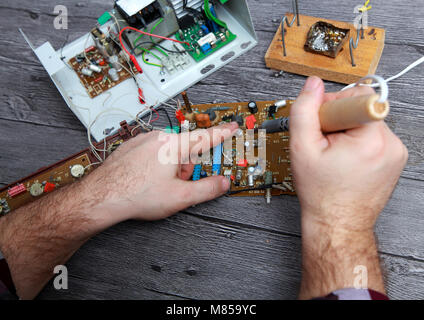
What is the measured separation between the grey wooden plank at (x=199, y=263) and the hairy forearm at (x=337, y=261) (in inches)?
9.7

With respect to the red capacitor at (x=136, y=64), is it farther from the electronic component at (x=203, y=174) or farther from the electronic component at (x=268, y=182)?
the electronic component at (x=268, y=182)

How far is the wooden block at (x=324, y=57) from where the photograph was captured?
1444mm

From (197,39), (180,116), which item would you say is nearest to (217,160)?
(180,116)

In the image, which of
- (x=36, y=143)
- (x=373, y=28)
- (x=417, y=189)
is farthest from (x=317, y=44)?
(x=36, y=143)

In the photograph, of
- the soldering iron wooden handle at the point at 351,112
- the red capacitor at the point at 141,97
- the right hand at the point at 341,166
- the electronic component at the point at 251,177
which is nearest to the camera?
the soldering iron wooden handle at the point at 351,112

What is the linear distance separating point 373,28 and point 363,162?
0.85 m

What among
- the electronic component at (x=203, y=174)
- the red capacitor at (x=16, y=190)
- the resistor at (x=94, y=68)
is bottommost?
the red capacitor at (x=16, y=190)

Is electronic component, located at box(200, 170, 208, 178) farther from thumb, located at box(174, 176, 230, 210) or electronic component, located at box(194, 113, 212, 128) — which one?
electronic component, located at box(194, 113, 212, 128)

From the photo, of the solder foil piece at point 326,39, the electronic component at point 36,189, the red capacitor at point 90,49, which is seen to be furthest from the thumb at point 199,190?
the red capacitor at point 90,49

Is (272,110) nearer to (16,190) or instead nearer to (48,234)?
(48,234)

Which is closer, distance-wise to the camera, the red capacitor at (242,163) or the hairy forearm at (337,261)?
the hairy forearm at (337,261)

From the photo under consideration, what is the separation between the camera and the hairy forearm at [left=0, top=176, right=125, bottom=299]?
127 centimetres

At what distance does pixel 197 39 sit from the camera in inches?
64.1
